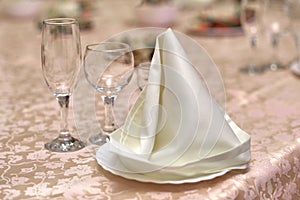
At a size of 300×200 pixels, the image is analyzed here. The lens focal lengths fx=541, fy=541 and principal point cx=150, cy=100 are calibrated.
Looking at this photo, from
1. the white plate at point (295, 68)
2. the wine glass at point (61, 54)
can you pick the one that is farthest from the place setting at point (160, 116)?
the white plate at point (295, 68)

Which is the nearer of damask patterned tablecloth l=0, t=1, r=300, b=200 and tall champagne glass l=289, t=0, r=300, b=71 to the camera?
damask patterned tablecloth l=0, t=1, r=300, b=200

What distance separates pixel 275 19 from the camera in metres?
1.54

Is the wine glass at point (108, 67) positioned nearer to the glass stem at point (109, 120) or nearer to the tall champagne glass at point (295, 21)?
the glass stem at point (109, 120)

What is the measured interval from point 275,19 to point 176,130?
793 mm

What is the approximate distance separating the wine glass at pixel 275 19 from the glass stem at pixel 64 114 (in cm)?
76

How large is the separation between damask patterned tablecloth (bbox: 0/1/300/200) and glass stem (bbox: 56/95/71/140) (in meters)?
0.05

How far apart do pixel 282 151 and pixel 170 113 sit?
233 mm

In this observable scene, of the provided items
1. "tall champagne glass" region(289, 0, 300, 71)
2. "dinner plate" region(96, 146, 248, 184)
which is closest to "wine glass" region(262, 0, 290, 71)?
"tall champagne glass" region(289, 0, 300, 71)

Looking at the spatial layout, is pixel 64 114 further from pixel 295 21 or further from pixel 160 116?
pixel 295 21

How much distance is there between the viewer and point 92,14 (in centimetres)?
236

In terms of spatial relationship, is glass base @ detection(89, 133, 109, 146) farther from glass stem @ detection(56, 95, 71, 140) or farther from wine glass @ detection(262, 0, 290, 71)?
wine glass @ detection(262, 0, 290, 71)

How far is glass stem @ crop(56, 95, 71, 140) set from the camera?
38.6 inches

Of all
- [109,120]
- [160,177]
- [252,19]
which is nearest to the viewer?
[160,177]

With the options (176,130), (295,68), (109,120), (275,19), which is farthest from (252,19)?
(176,130)
